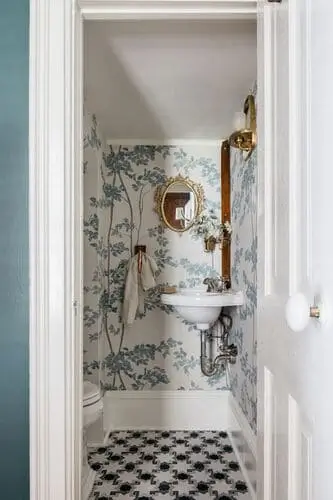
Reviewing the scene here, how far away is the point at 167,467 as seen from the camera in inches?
91.2

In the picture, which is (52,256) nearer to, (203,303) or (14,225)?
(14,225)

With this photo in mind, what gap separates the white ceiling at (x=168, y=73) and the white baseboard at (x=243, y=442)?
1775 mm

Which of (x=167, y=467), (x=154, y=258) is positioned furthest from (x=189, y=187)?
(x=167, y=467)

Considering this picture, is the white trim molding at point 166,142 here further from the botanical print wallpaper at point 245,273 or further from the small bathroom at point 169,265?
the botanical print wallpaper at point 245,273

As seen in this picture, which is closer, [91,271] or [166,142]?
[91,271]

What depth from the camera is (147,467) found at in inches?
91.4

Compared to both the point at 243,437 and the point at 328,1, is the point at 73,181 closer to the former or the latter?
the point at 328,1

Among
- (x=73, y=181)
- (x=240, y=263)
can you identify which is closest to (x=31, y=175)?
(x=73, y=181)

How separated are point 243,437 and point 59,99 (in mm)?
1963

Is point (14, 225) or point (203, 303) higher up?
point (14, 225)

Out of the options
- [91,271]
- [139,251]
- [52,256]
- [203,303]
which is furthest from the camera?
[139,251]

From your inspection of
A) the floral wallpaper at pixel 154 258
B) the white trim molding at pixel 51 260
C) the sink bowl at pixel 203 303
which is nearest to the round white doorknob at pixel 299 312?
the white trim molding at pixel 51 260

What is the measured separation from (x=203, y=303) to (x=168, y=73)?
1306 mm

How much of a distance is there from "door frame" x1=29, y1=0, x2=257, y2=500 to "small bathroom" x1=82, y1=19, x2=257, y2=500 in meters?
0.69
